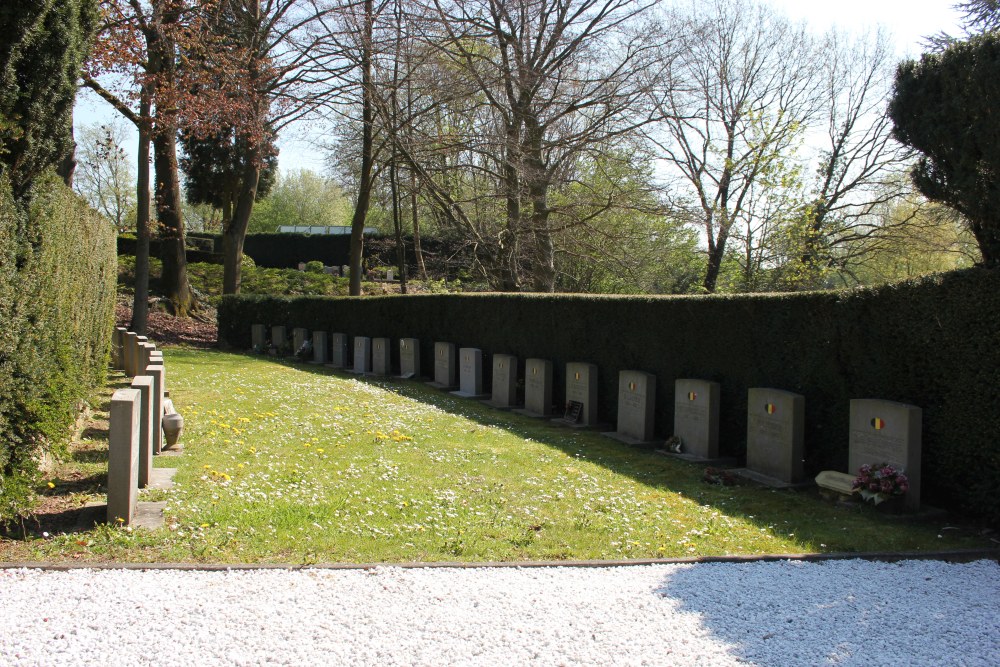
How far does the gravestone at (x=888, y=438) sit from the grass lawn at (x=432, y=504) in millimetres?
510

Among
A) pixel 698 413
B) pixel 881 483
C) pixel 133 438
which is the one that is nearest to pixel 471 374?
pixel 698 413

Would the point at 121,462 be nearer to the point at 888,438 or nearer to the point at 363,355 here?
the point at 888,438

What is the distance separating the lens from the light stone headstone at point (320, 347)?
20.9 meters

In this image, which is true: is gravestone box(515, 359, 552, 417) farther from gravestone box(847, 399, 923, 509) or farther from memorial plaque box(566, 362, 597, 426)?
gravestone box(847, 399, 923, 509)

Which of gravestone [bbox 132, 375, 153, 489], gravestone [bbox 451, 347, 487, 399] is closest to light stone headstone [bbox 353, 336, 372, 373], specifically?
gravestone [bbox 451, 347, 487, 399]

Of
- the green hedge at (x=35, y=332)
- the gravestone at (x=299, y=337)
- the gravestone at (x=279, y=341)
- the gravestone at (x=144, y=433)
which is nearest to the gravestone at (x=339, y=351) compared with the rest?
the gravestone at (x=299, y=337)

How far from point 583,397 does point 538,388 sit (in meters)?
1.19

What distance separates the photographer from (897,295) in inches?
293

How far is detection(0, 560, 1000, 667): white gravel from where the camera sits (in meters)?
3.71

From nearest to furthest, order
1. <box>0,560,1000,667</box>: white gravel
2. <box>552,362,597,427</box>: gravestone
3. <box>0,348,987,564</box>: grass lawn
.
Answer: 1. <box>0,560,1000,667</box>: white gravel
2. <box>0,348,987,564</box>: grass lawn
3. <box>552,362,597,427</box>: gravestone

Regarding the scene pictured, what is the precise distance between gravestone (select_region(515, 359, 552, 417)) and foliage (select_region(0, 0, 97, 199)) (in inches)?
333

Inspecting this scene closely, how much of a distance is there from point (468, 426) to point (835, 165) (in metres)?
25.7

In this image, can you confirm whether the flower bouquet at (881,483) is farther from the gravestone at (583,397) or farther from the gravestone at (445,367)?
the gravestone at (445,367)

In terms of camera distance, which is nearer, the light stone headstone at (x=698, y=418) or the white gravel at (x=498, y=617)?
the white gravel at (x=498, y=617)
